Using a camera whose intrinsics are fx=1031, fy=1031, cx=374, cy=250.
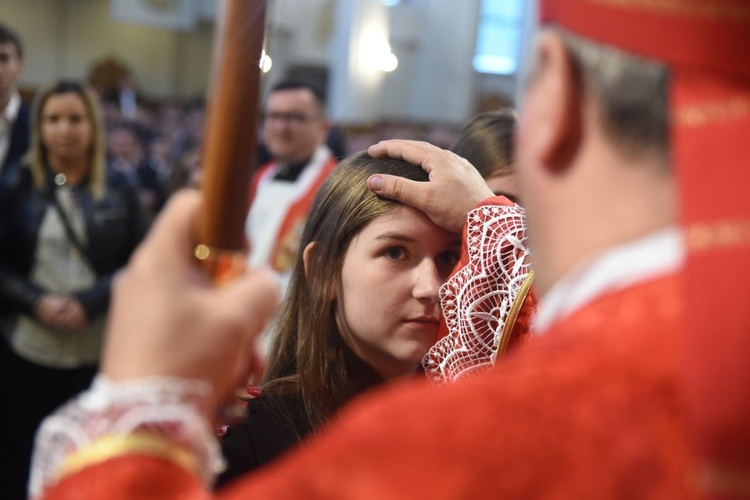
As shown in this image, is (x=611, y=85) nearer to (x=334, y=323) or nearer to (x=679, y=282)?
(x=679, y=282)

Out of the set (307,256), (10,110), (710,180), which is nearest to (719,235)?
(710,180)

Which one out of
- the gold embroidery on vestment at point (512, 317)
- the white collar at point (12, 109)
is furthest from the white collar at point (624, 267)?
the white collar at point (12, 109)

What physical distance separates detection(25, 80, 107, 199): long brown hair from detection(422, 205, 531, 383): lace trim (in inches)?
106

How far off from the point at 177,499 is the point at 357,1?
610 inches

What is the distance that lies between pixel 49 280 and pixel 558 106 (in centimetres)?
357

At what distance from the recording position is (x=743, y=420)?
833mm

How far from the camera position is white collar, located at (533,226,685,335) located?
92 cm

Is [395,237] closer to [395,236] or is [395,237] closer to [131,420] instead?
[395,236]

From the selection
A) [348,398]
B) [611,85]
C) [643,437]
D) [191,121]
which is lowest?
[191,121]

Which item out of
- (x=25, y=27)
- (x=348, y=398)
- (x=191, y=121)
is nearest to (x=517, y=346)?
(x=348, y=398)

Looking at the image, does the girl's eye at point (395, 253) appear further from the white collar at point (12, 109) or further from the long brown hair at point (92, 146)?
the white collar at point (12, 109)

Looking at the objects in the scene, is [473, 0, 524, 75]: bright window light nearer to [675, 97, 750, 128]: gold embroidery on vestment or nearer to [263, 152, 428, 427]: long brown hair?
[263, 152, 428, 427]: long brown hair

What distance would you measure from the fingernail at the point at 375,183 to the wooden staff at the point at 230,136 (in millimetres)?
1076

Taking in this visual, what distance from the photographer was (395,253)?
216 cm
